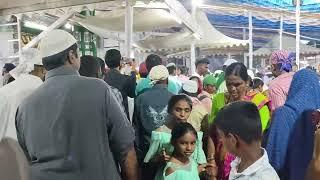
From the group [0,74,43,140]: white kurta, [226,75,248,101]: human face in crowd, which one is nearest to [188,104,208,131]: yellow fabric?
[226,75,248,101]: human face in crowd

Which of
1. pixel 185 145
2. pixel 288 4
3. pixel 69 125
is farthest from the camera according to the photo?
pixel 288 4

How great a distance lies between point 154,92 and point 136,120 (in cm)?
34

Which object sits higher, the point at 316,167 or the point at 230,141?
the point at 230,141

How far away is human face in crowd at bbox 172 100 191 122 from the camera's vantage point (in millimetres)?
3878

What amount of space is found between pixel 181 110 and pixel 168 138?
0.86 ft

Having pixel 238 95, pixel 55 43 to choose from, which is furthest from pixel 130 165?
pixel 238 95

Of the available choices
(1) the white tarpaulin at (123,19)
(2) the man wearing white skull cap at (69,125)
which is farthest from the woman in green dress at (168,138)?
(1) the white tarpaulin at (123,19)

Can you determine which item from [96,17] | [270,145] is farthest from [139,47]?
[270,145]

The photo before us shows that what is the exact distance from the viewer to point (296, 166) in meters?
2.76

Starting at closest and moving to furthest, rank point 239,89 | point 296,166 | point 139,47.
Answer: point 296,166
point 239,89
point 139,47

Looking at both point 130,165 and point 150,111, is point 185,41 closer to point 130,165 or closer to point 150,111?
point 150,111

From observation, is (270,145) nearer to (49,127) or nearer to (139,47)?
(49,127)

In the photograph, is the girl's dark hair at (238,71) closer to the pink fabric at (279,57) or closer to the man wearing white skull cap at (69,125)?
the pink fabric at (279,57)

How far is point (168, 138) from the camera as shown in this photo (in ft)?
12.7
